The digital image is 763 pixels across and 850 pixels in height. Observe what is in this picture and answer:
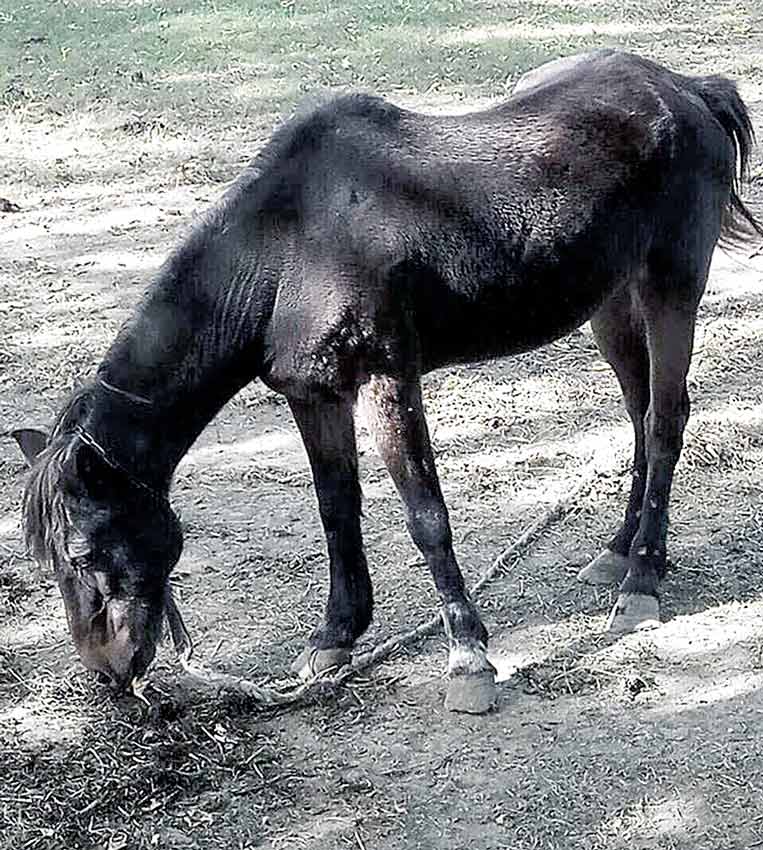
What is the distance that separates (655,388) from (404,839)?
6.17ft

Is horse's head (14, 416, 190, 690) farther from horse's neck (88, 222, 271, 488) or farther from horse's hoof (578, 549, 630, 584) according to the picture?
horse's hoof (578, 549, 630, 584)

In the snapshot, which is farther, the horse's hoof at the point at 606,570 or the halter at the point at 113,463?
the horse's hoof at the point at 606,570

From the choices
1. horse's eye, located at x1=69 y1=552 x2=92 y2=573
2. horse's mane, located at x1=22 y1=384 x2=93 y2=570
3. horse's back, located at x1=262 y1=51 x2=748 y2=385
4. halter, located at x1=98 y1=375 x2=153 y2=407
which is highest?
horse's back, located at x1=262 y1=51 x2=748 y2=385

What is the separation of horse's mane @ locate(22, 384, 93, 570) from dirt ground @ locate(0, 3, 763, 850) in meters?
0.76

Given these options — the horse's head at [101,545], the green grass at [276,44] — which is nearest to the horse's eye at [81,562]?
the horse's head at [101,545]

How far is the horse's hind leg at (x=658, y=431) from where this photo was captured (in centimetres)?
478

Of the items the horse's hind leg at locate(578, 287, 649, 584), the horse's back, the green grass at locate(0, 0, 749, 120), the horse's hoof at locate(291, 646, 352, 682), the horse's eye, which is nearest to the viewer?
the horse's eye

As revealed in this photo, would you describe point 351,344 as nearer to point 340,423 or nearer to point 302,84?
point 340,423

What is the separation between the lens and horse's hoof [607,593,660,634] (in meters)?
4.85

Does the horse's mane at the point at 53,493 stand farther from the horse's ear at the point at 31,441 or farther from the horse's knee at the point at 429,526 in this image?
the horse's knee at the point at 429,526

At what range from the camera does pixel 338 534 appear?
15.4 feet

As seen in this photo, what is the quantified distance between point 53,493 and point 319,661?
126cm

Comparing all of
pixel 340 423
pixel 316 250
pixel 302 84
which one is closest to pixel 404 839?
pixel 340 423

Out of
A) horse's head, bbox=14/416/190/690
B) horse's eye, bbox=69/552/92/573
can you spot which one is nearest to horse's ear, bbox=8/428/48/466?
horse's head, bbox=14/416/190/690
